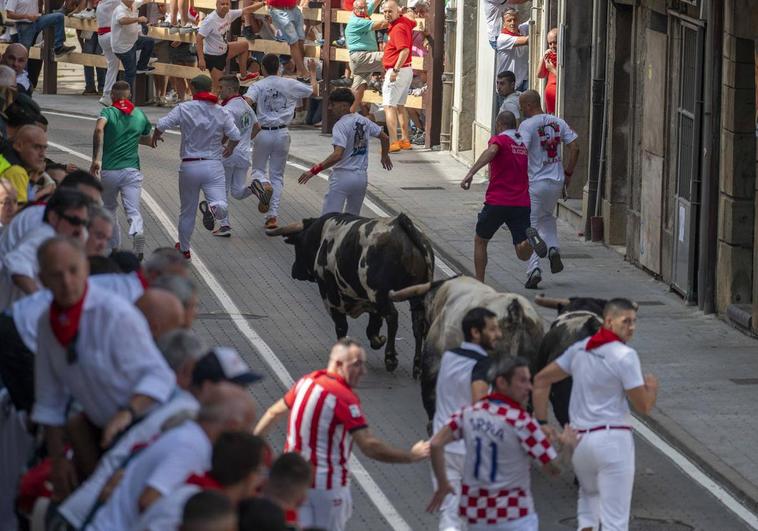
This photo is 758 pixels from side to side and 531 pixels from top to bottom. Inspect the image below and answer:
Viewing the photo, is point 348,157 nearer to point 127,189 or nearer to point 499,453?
point 127,189

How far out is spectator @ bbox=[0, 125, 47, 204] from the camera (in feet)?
45.4

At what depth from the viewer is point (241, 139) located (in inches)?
901

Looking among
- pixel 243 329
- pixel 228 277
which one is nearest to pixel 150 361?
pixel 243 329

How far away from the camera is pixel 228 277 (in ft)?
67.1

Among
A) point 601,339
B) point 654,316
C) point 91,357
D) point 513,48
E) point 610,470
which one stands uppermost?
point 513,48

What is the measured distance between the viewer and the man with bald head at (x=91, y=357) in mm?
8328

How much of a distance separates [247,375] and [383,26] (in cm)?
2307

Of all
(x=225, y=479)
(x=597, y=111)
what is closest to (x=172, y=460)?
(x=225, y=479)

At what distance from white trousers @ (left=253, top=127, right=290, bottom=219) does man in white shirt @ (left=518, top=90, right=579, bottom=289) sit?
3.86 m

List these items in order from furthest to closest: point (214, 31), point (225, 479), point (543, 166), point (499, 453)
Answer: point (214, 31) < point (543, 166) < point (499, 453) < point (225, 479)

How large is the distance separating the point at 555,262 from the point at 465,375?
30.8 ft

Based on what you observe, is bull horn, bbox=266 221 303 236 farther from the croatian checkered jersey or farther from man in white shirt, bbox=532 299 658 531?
the croatian checkered jersey

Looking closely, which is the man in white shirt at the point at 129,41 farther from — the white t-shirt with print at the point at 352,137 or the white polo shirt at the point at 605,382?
the white polo shirt at the point at 605,382

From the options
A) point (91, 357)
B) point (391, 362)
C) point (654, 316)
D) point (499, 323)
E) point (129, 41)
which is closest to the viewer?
point (91, 357)
